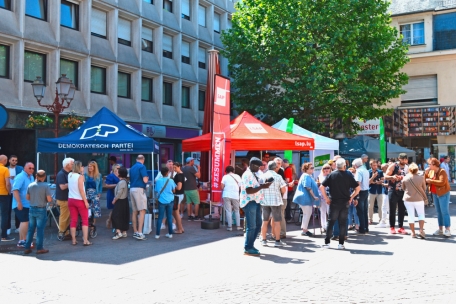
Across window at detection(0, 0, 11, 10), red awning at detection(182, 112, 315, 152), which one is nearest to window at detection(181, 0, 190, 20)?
window at detection(0, 0, 11, 10)

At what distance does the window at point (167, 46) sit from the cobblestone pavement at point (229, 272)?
19.8 m

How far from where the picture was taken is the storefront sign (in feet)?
86.4

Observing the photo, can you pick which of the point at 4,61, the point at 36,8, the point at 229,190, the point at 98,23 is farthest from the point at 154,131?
the point at 229,190

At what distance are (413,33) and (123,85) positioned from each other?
18.8 meters

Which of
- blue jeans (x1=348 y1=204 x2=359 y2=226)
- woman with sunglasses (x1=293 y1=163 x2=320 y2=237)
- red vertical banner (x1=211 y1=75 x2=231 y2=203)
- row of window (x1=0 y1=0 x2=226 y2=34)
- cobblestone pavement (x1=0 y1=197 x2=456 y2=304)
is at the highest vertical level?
row of window (x1=0 y1=0 x2=226 y2=34)

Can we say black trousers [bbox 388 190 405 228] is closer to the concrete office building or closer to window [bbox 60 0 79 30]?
the concrete office building

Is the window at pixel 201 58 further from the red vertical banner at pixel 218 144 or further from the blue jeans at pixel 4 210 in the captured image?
the blue jeans at pixel 4 210

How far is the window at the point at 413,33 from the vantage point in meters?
31.3

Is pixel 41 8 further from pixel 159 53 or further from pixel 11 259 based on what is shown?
pixel 11 259

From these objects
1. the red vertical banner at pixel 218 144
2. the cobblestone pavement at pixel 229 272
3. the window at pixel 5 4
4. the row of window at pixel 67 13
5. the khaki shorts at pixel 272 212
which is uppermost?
the row of window at pixel 67 13

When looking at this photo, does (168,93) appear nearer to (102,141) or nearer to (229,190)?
(102,141)

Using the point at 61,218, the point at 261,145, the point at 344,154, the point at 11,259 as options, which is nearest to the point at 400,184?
the point at 261,145

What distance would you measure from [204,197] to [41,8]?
12409mm

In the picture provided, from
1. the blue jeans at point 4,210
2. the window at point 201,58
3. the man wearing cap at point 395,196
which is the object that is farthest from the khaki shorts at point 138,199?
the window at point 201,58
